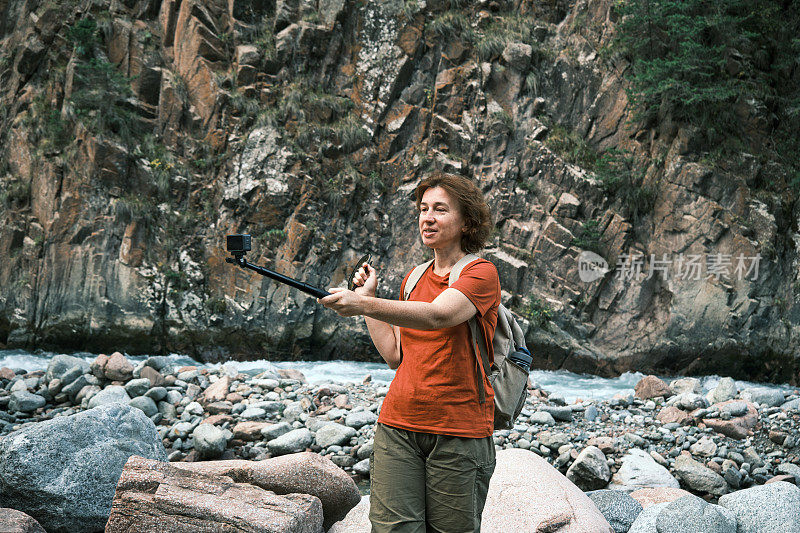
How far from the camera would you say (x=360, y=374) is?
35.0ft

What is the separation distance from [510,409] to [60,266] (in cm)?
1206

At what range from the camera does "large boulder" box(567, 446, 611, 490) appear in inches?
217

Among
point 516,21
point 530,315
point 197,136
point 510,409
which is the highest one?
point 516,21

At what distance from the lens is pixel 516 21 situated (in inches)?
531

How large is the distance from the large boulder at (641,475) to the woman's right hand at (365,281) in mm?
4750

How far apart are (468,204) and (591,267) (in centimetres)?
1072

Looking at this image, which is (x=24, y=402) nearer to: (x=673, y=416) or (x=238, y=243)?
(x=238, y=243)

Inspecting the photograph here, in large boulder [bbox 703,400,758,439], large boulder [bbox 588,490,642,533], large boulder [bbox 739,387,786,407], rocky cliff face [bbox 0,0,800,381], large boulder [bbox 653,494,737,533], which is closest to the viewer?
large boulder [bbox 653,494,737,533]

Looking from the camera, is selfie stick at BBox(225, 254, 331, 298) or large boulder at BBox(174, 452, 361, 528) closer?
selfie stick at BBox(225, 254, 331, 298)

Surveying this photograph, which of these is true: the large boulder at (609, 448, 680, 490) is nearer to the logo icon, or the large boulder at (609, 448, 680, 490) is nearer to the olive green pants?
the olive green pants

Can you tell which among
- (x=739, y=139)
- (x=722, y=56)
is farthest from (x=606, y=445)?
(x=722, y=56)

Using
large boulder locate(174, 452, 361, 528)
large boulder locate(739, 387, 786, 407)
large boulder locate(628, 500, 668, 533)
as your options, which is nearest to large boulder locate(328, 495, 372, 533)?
large boulder locate(174, 452, 361, 528)

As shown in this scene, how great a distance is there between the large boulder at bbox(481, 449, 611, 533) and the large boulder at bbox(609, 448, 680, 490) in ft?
6.94

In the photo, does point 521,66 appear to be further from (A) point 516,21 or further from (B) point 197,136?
(B) point 197,136
